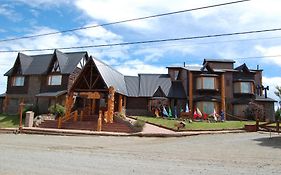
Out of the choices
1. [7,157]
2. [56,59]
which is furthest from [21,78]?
[7,157]

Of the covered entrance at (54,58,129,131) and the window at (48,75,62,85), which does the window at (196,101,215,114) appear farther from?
→ the window at (48,75,62,85)

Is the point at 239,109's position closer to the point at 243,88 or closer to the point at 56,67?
the point at 243,88

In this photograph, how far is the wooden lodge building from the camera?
38375mm

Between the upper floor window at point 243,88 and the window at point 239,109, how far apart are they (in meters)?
1.99

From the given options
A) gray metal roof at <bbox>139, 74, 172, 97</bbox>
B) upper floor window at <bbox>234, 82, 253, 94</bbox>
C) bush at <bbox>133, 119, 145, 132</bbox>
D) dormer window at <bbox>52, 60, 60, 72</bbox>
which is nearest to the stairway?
bush at <bbox>133, 119, 145, 132</bbox>

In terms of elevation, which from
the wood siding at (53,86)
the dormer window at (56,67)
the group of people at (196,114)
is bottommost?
the group of people at (196,114)

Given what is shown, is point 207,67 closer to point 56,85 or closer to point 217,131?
point 217,131

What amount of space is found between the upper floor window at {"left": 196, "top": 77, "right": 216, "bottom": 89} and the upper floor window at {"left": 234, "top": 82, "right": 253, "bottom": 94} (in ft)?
12.6

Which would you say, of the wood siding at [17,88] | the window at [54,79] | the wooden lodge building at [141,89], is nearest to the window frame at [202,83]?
the wooden lodge building at [141,89]

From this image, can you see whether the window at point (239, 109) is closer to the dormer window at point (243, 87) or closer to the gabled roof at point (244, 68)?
the dormer window at point (243, 87)

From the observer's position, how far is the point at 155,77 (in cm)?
4312

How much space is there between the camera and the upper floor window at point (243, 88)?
131 ft

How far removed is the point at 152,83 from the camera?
136 ft

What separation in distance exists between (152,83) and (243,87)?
12534 millimetres
